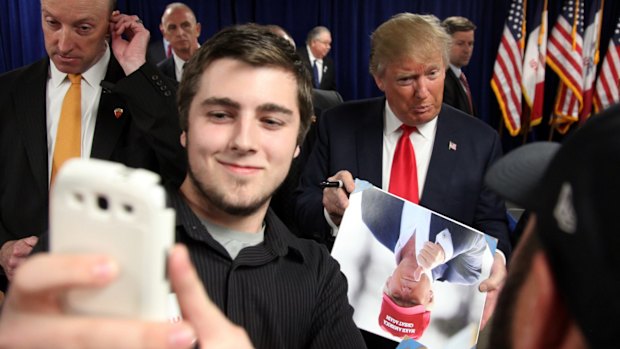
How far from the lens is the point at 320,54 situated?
669cm

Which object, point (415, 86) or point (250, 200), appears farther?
point (415, 86)

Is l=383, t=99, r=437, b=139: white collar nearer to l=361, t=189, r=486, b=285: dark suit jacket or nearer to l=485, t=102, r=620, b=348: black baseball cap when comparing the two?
l=361, t=189, r=486, b=285: dark suit jacket

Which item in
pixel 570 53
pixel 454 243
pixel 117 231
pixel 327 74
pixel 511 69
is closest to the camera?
pixel 117 231

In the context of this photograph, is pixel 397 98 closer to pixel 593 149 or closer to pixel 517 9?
pixel 593 149

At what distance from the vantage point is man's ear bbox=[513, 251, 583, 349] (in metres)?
0.46

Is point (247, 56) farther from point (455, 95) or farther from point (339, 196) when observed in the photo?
point (455, 95)

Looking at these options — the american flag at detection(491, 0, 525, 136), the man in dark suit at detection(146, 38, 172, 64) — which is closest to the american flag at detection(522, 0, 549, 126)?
the american flag at detection(491, 0, 525, 136)

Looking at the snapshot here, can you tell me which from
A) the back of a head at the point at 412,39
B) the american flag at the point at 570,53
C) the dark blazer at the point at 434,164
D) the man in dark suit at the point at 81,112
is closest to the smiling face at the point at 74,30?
the man in dark suit at the point at 81,112

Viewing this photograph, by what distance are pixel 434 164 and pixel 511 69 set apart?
5031 mm

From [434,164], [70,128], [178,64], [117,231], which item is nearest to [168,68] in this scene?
[178,64]

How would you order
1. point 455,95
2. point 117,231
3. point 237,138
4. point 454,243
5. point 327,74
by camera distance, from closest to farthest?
point 117,231, point 237,138, point 454,243, point 455,95, point 327,74

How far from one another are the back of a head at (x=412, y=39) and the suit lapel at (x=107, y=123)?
788 millimetres

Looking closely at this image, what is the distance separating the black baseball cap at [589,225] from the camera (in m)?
0.42

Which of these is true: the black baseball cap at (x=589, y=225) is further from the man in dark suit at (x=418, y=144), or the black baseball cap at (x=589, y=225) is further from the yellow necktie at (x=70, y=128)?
the yellow necktie at (x=70, y=128)
